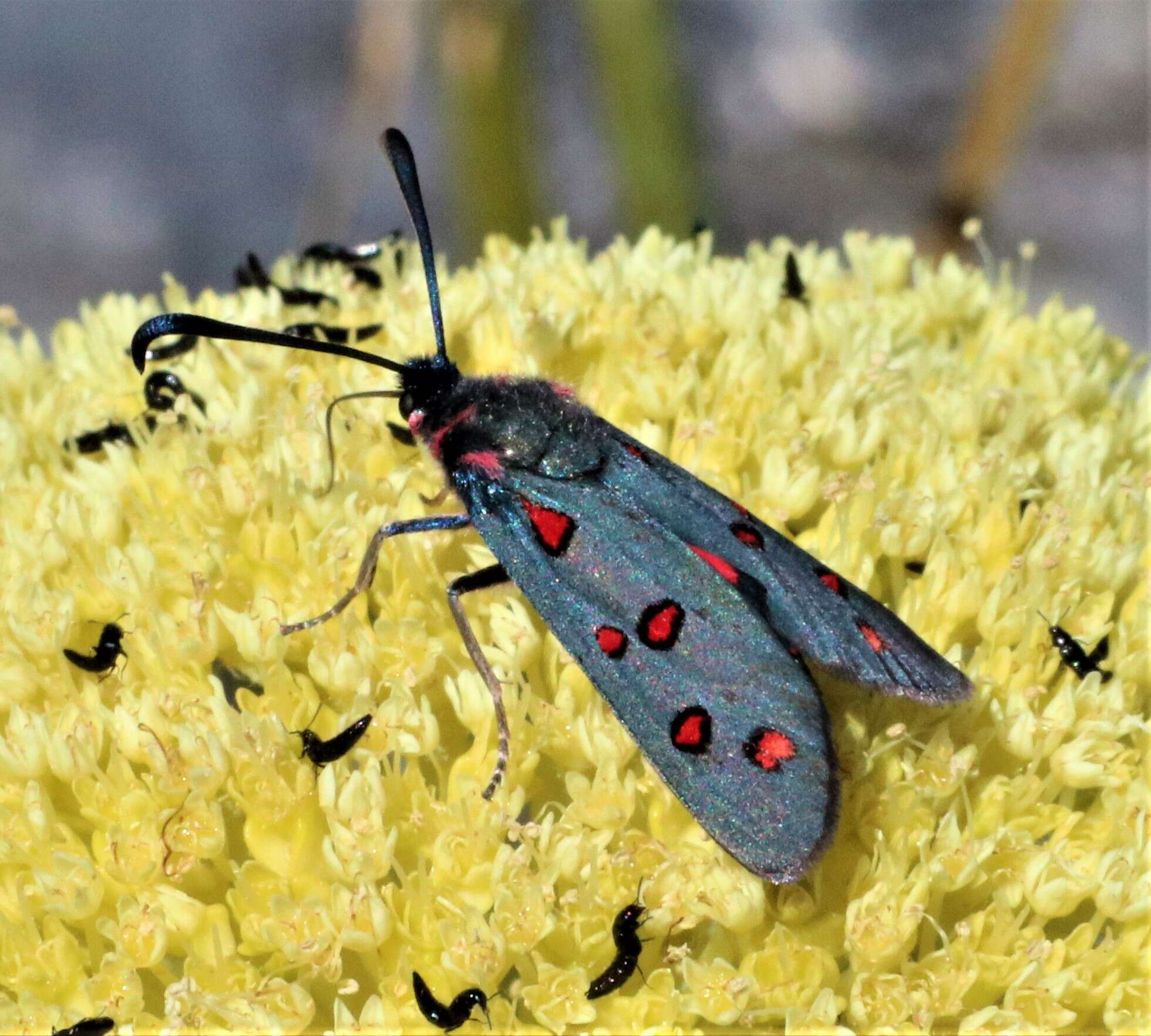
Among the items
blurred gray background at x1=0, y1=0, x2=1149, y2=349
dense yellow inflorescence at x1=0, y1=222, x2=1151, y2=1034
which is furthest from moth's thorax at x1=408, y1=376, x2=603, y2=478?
blurred gray background at x1=0, y1=0, x2=1149, y2=349

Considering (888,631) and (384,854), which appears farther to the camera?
(888,631)

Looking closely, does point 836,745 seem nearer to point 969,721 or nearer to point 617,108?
point 969,721

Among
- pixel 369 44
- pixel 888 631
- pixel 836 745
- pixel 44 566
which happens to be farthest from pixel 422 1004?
pixel 369 44

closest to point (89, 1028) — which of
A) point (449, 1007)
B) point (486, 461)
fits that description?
point (449, 1007)

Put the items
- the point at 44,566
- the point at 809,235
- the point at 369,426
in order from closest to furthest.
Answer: the point at 44,566 → the point at 369,426 → the point at 809,235

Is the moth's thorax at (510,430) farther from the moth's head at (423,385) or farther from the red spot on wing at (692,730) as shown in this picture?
the red spot on wing at (692,730)

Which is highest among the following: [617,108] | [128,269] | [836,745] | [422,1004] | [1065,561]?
[128,269]

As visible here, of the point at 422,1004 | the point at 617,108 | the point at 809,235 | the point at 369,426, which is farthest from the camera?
the point at 809,235

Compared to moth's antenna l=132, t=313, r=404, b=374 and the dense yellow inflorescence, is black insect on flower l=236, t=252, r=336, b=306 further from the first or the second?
moth's antenna l=132, t=313, r=404, b=374
